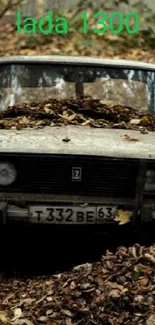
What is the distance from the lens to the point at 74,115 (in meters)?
5.32

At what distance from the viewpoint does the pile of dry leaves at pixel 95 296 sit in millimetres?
3756

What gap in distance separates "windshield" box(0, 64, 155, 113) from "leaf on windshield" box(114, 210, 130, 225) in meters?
1.47

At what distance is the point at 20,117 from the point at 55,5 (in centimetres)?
1047

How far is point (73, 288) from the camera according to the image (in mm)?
4066

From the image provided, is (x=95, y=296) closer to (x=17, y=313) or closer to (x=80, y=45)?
(x=17, y=313)

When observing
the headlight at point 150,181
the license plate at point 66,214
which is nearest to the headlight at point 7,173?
the license plate at point 66,214

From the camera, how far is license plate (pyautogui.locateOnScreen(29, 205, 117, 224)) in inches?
180

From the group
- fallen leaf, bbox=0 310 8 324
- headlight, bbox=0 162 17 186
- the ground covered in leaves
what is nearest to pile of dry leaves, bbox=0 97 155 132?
headlight, bbox=0 162 17 186

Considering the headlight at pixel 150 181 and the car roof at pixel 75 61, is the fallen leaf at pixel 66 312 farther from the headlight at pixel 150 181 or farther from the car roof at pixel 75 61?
the car roof at pixel 75 61

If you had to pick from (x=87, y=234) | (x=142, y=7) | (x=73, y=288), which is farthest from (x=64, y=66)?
(x=142, y=7)

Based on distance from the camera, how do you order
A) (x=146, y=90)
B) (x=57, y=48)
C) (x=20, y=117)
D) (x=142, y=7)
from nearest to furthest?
1. (x=20, y=117)
2. (x=146, y=90)
3. (x=57, y=48)
4. (x=142, y=7)

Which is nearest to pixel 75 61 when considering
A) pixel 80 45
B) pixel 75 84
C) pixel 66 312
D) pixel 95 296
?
pixel 75 84

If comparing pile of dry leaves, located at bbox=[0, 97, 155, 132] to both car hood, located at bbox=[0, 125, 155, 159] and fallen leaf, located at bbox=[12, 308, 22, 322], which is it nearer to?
car hood, located at bbox=[0, 125, 155, 159]

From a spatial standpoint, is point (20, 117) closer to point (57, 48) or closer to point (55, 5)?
point (57, 48)
